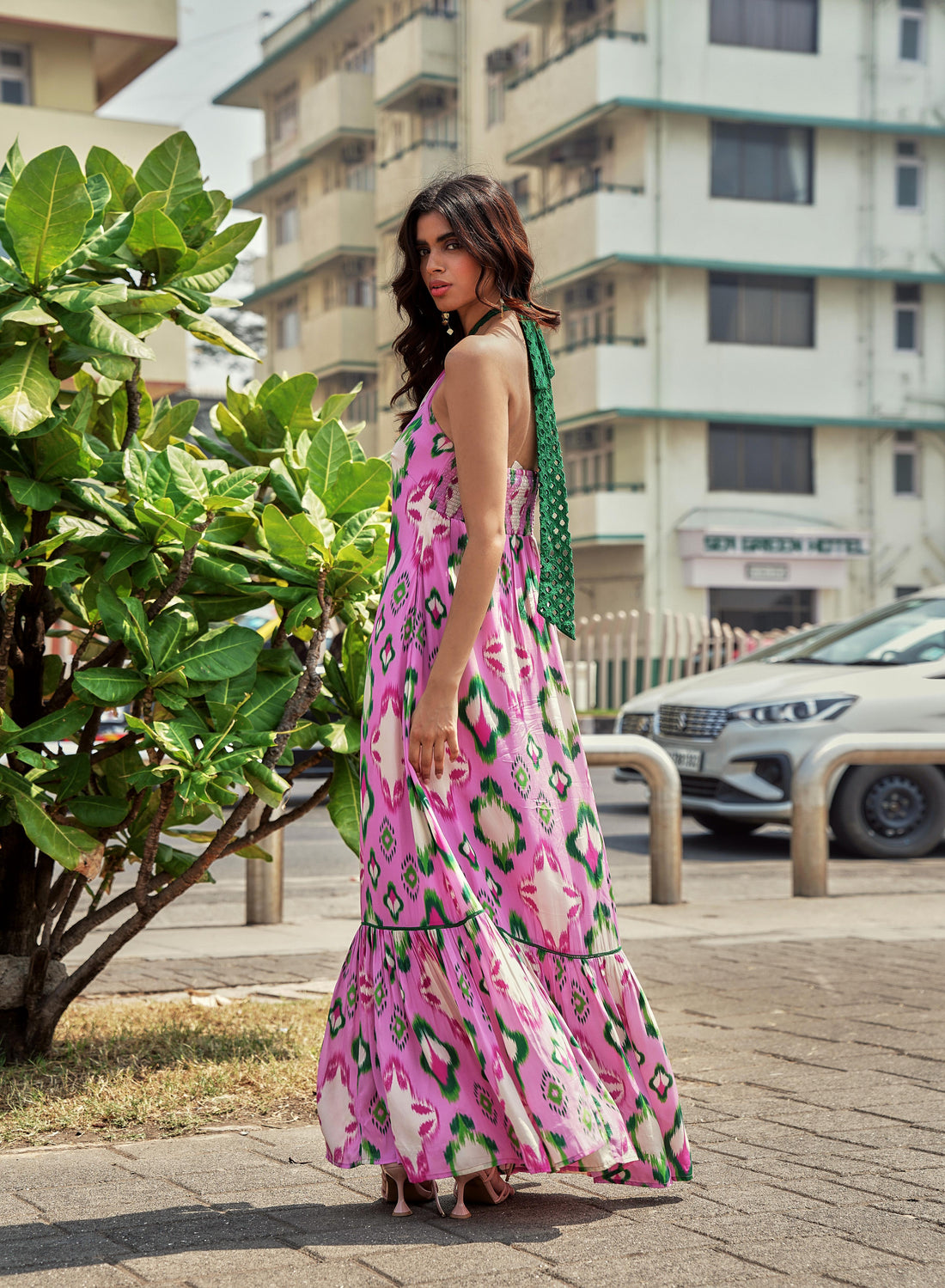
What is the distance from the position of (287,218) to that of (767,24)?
1721 centimetres

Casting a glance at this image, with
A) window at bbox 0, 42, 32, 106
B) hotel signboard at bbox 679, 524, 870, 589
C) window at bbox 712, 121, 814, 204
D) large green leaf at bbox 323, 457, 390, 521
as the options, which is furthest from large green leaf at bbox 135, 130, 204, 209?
window at bbox 712, 121, 814, 204

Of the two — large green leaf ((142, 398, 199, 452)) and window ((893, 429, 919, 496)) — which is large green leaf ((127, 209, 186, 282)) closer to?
large green leaf ((142, 398, 199, 452))

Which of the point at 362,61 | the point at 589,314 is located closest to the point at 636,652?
the point at 589,314

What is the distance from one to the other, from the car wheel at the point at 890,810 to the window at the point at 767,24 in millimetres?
26010

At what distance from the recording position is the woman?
3.19 meters

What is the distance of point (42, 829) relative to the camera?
4.14 m

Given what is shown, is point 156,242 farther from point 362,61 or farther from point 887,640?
point 362,61

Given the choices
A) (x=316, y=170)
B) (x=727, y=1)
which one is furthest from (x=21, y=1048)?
(x=316, y=170)

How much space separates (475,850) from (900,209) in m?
34.5

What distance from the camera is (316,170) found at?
4516 centimetres

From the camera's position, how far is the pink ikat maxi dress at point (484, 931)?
10.4ft

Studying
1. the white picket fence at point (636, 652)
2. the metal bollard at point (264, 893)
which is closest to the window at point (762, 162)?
the white picket fence at point (636, 652)

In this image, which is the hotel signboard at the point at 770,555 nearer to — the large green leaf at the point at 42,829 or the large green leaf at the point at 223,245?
the large green leaf at the point at 223,245

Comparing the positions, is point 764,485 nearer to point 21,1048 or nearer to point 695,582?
point 695,582
